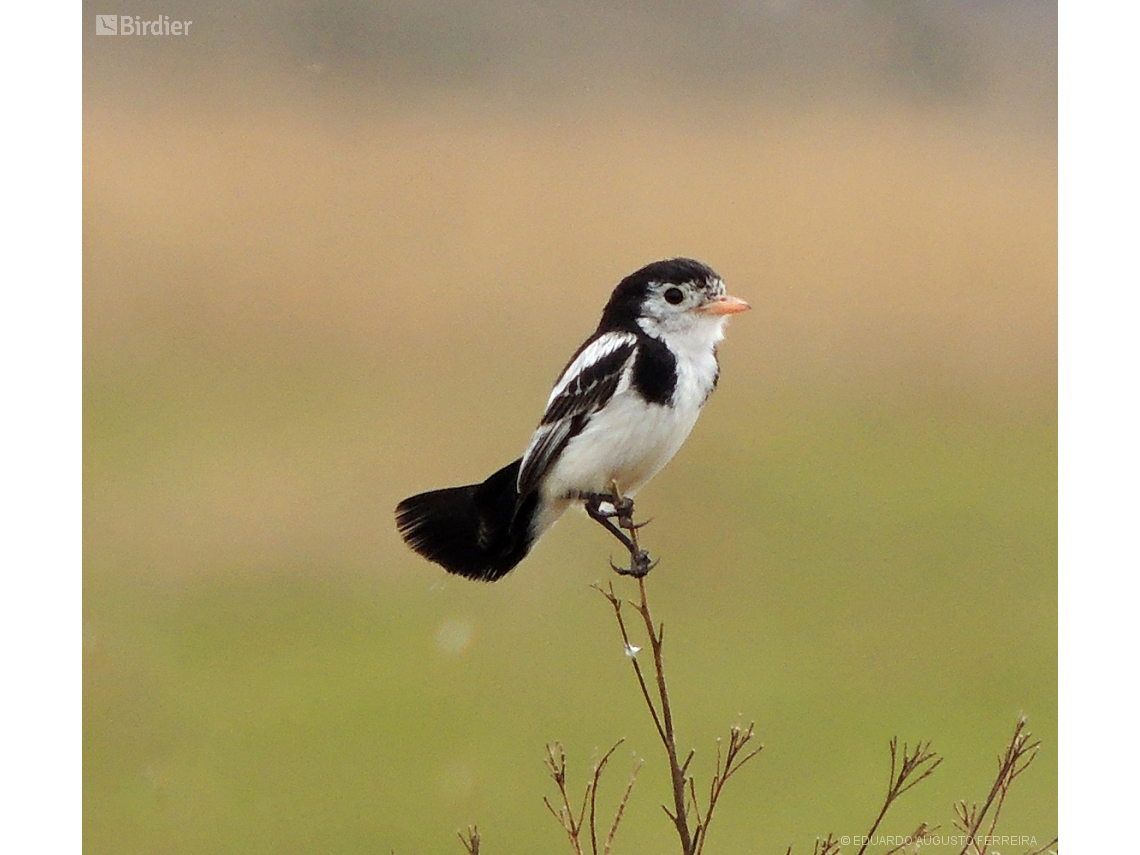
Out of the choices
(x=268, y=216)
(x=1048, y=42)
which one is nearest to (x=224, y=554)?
(x=268, y=216)

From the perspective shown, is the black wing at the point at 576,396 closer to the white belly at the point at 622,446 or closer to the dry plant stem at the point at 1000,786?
the white belly at the point at 622,446

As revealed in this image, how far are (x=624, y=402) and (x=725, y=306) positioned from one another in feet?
0.72

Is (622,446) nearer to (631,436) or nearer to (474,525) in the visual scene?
(631,436)

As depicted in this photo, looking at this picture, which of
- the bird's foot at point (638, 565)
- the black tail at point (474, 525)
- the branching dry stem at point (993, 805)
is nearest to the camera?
the branching dry stem at point (993, 805)

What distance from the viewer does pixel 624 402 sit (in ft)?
6.79

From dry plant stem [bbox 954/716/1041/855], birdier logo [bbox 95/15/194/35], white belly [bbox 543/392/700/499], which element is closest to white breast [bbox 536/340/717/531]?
white belly [bbox 543/392/700/499]

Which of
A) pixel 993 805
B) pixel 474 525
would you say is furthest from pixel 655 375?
pixel 993 805

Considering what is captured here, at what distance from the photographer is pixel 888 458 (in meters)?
2.52

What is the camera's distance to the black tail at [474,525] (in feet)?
7.32

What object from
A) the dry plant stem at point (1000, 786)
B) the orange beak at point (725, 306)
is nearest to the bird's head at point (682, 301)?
the orange beak at point (725, 306)

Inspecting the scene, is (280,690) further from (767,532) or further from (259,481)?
(767,532)

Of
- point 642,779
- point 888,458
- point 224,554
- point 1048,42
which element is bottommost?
point 642,779

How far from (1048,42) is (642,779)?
1.53 meters

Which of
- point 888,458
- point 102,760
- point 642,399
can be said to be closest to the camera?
point 642,399
